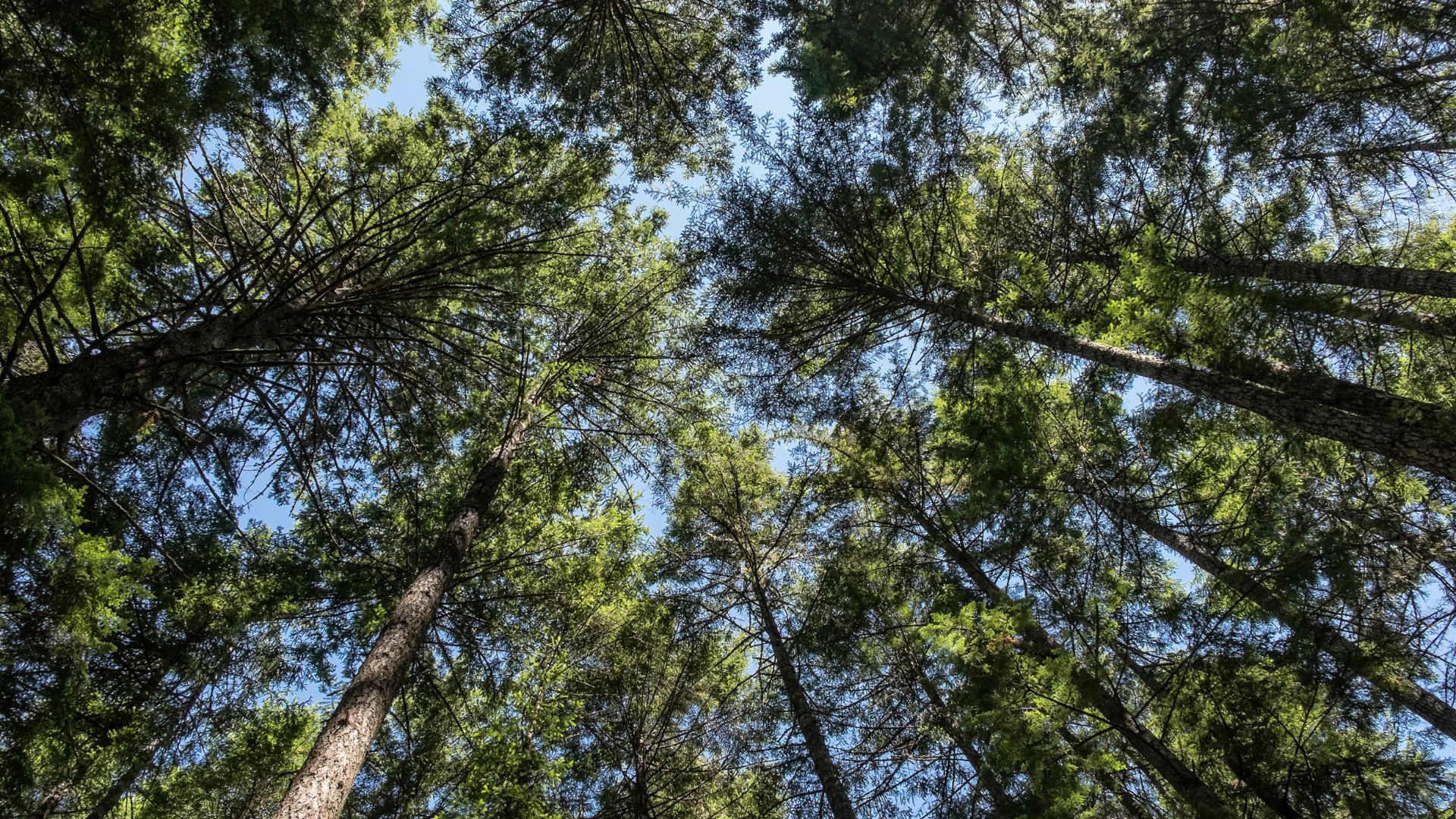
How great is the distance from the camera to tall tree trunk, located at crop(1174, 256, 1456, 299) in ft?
18.6

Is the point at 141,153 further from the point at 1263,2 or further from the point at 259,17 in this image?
the point at 1263,2

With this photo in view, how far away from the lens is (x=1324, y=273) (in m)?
6.52

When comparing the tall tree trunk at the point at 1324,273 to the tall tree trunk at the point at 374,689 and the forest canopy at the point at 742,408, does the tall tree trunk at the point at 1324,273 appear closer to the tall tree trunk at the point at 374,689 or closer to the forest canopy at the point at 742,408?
the forest canopy at the point at 742,408

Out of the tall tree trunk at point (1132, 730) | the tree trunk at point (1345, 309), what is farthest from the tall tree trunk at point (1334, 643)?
the tree trunk at point (1345, 309)

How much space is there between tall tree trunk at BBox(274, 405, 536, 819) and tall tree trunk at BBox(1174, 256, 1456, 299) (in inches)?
278

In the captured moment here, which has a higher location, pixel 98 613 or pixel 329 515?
pixel 329 515

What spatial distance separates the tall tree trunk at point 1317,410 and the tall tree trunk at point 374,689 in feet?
19.5

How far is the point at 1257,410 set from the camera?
4.39 metres

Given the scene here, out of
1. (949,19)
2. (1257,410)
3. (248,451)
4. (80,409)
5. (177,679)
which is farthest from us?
(949,19)

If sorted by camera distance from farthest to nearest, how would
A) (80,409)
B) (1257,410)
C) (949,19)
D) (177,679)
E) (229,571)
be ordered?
1. (949,19)
2. (229,571)
3. (177,679)
4. (1257,410)
5. (80,409)

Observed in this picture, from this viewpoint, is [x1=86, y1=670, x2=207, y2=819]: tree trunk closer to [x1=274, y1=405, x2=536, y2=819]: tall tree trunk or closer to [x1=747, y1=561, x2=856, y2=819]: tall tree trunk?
[x1=274, y1=405, x2=536, y2=819]: tall tree trunk

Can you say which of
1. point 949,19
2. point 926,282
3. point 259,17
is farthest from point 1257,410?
point 259,17

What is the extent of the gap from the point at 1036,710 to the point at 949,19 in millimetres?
7759

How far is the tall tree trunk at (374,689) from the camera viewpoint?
3.39 m
